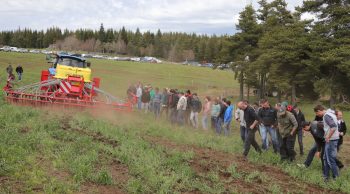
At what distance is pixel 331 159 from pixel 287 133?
1.96 metres

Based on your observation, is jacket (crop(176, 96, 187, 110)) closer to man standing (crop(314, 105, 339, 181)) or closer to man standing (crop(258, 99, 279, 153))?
man standing (crop(258, 99, 279, 153))

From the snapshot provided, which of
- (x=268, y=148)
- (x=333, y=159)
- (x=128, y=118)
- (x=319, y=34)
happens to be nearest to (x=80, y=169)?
(x=333, y=159)

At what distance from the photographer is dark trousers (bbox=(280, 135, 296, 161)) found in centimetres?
1198

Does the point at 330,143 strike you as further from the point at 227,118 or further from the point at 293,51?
the point at 293,51

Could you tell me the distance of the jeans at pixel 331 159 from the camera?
1023cm

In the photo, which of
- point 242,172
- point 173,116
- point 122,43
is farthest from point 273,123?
point 122,43

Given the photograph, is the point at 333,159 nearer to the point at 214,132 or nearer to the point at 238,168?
the point at 238,168

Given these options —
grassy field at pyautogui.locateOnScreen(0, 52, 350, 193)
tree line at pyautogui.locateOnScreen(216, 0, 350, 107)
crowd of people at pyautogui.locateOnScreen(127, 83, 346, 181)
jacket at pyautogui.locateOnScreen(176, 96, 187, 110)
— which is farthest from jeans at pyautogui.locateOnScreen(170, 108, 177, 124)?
tree line at pyautogui.locateOnScreen(216, 0, 350, 107)

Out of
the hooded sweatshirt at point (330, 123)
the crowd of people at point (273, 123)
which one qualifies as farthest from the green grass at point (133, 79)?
the hooded sweatshirt at point (330, 123)

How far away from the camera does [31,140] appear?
10.6 metres

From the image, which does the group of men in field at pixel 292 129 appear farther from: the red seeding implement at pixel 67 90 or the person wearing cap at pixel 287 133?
the red seeding implement at pixel 67 90

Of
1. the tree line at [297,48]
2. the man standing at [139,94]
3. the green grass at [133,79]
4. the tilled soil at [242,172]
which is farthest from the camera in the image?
the green grass at [133,79]

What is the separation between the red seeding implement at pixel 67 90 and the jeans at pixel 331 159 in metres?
9.66

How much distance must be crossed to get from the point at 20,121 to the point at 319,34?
73.4ft
